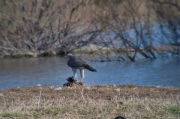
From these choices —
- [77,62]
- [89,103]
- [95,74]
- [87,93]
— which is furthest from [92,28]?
[89,103]

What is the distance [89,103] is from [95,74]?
11.2 meters

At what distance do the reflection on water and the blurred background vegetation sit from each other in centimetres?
93

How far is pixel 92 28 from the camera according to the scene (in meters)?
27.8

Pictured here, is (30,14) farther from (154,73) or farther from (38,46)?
(154,73)

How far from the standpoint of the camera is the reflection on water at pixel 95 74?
62.5ft

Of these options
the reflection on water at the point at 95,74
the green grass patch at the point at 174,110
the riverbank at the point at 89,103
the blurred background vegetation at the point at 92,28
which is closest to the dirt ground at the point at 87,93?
the riverbank at the point at 89,103

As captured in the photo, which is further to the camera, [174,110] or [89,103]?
[89,103]

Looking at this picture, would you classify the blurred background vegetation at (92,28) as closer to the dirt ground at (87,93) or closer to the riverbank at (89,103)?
the dirt ground at (87,93)

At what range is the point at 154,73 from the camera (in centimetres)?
2162

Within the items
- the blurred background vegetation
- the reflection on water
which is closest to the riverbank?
the reflection on water

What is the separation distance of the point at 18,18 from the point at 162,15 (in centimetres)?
836

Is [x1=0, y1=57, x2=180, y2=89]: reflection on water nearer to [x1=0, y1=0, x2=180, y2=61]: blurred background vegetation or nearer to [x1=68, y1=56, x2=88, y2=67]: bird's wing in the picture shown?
[x1=0, y1=0, x2=180, y2=61]: blurred background vegetation

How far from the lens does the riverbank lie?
891 cm

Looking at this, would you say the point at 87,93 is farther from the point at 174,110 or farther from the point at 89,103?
the point at 174,110
